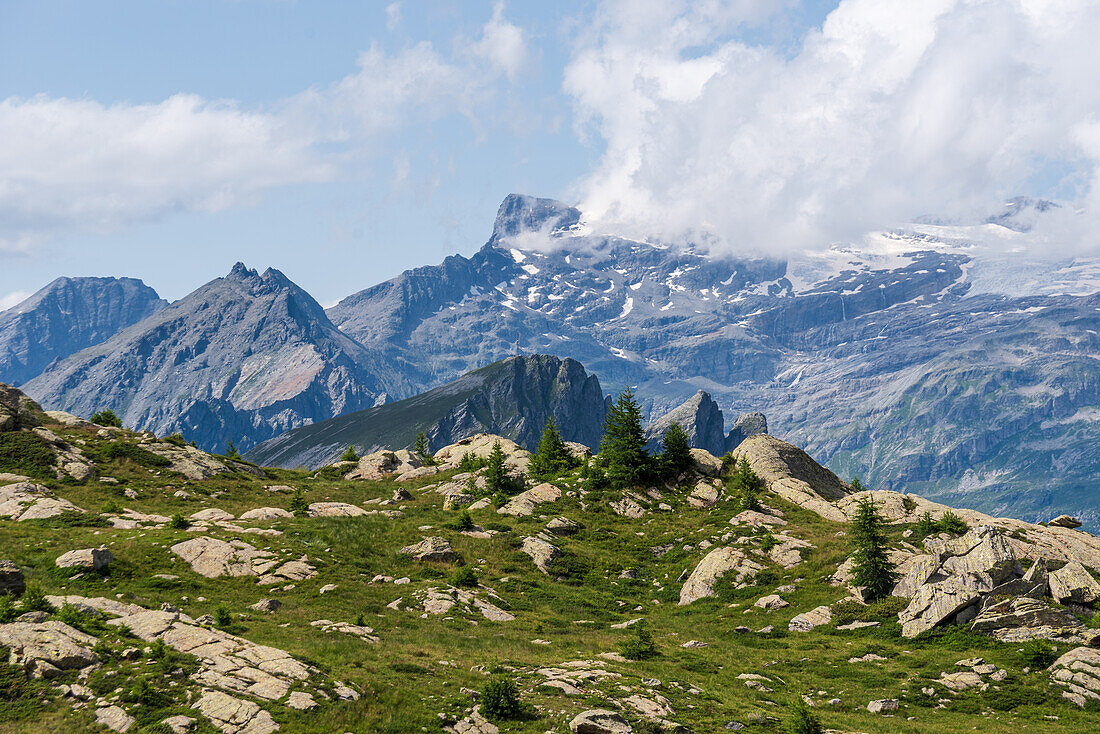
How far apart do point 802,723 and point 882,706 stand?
707cm

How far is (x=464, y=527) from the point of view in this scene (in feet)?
180

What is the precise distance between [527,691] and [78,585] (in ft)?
84.6

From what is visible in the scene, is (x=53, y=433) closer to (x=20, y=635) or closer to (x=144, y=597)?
(x=144, y=597)

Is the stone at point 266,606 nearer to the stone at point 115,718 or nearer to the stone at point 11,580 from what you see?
the stone at point 11,580

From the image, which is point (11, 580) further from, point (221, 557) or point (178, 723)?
point (178, 723)

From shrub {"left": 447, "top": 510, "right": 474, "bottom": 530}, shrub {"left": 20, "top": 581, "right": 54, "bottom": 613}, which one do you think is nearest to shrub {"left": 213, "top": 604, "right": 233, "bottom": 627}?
shrub {"left": 20, "top": 581, "right": 54, "bottom": 613}

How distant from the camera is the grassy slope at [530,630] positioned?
999 inches

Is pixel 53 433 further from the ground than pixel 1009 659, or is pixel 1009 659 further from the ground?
pixel 53 433

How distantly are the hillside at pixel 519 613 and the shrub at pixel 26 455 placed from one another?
A: 431cm

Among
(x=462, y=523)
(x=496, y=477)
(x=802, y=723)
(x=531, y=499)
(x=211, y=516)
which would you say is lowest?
(x=802, y=723)

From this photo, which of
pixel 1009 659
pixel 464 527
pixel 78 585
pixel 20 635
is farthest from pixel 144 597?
pixel 1009 659

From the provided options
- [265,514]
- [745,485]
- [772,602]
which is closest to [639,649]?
[772,602]

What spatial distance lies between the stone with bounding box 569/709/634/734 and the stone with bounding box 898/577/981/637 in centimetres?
2341

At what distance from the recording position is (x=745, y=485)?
6725 centimetres
